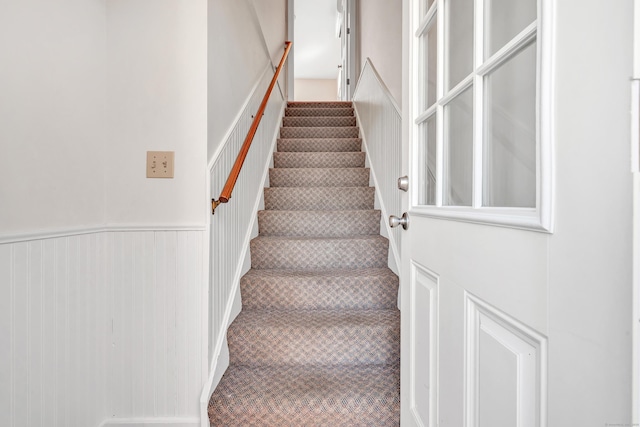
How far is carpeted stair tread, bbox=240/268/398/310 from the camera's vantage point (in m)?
1.81

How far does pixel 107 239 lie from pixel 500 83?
1504 mm

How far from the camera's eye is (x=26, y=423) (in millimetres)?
1055

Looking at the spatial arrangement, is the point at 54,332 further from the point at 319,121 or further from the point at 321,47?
the point at 321,47

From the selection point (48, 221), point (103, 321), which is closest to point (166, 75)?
point (48, 221)

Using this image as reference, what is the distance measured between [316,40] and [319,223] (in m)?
5.60

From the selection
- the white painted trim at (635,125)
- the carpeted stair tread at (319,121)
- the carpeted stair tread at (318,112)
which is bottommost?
the white painted trim at (635,125)

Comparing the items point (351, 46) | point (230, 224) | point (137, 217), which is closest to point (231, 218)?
point (230, 224)

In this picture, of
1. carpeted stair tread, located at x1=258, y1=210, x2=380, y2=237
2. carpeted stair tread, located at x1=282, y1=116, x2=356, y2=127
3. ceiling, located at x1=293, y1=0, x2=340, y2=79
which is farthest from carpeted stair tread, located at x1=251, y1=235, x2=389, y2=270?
ceiling, located at x1=293, y1=0, x2=340, y2=79

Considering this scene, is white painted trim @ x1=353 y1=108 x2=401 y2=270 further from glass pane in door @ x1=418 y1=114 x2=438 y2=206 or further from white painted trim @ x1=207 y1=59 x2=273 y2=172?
white painted trim @ x1=207 y1=59 x2=273 y2=172

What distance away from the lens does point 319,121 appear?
12.1 ft

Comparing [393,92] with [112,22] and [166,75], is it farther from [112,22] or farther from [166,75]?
[112,22]

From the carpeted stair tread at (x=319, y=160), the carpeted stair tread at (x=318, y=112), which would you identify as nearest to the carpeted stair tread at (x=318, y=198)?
the carpeted stair tread at (x=319, y=160)

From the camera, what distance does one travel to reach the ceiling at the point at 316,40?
226 inches

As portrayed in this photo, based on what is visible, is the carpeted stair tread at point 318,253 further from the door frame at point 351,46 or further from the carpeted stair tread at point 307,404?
the door frame at point 351,46
